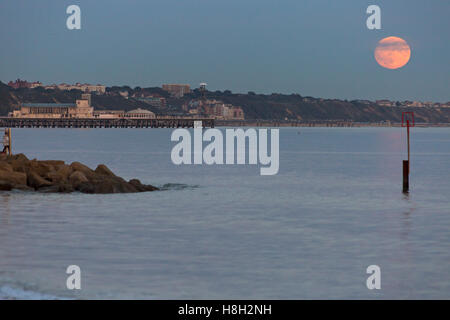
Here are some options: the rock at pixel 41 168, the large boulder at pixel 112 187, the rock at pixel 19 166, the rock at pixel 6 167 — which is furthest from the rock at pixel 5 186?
the large boulder at pixel 112 187

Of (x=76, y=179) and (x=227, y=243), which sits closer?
(x=227, y=243)

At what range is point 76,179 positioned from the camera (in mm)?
32500

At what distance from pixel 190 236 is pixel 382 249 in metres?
5.44

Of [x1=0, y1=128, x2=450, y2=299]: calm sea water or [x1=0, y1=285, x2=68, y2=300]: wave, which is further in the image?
[x1=0, y1=128, x2=450, y2=299]: calm sea water

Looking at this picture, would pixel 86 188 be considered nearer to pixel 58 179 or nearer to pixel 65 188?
pixel 65 188

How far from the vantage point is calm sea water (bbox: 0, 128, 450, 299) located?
14250 millimetres

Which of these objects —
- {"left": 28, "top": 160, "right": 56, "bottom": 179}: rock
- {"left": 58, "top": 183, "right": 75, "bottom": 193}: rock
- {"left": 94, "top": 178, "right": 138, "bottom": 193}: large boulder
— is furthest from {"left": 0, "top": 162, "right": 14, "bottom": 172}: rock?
{"left": 94, "top": 178, "right": 138, "bottom": 193}: large boulder

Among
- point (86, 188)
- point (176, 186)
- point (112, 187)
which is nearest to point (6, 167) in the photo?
point (86, 188)

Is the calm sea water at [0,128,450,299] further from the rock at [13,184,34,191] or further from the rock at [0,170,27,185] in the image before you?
the rock at [0,170,27,185]

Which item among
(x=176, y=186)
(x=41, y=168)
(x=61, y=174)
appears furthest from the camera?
(x=176, y=186)

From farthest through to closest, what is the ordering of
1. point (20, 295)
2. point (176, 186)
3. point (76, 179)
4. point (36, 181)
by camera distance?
point (176, 186), point (76, 179), point (36, 181), point (20, 295)

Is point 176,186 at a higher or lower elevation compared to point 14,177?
lower

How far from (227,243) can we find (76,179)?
48.1ft

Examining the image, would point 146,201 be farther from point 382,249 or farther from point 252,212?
point 382,249
